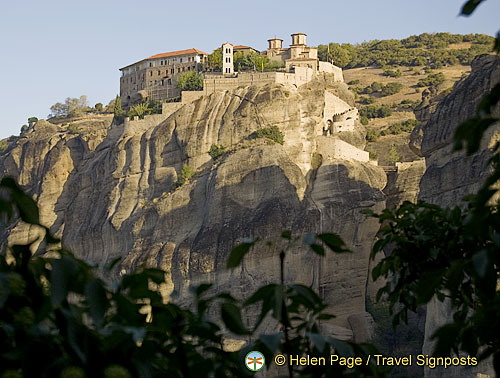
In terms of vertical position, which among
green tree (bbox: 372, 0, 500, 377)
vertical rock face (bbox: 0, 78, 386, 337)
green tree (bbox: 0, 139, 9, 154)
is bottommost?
green tree (bbox: 372, 0, 500, 377)

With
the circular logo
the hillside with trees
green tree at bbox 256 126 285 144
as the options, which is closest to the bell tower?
green tree at bbox 256 126 285 144

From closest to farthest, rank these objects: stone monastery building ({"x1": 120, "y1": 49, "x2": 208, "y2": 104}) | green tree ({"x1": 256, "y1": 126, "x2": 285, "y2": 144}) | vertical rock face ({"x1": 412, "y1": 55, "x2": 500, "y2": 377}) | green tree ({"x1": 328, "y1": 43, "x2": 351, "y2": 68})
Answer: vertical rock face ({"x1": 412, "y1": 55, "x2": 500, "y2": 377}) → green tree ({"x1": 256, "y1": 126, "x2": 285, "y2": 144}) → stone monastery building ({"x1": 120, "y1": 49, "x2": 208, "y2": 104}) → green tree ({"x1": 328, "y1": 43, "x2": 351, "y2": 68})

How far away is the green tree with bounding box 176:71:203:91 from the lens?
73.4m

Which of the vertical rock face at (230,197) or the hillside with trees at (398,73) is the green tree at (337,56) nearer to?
the hillside with trees at (398,73)

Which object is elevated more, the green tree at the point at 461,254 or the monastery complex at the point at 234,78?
the monastery complex at the point at 234,78

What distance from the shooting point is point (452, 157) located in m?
54.0

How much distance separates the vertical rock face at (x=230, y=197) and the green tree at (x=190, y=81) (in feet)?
9.65

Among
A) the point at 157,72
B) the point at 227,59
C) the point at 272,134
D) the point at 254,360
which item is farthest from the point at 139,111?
the point at 254,360

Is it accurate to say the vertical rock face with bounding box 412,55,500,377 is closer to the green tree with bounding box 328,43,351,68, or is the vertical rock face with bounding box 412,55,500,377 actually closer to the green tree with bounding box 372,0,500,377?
the green tree with bounding box 372,0,500,377

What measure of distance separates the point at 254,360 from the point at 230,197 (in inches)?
2238

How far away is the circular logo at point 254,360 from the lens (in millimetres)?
4941

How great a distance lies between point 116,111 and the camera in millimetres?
78938

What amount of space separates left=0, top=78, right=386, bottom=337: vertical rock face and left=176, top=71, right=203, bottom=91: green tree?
9.65 feet

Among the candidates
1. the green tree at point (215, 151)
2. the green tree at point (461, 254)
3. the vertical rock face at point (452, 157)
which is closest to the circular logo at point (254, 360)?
the green tree at point (461, 254)
